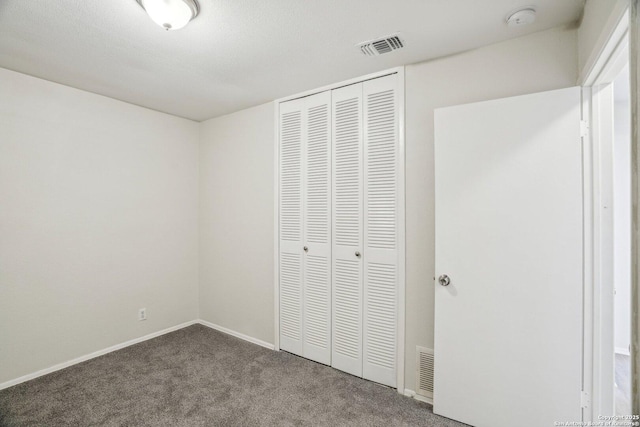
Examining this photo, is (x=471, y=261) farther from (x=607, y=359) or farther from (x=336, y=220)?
(x=336, y=220)

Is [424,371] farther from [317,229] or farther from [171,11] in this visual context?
[171,11]

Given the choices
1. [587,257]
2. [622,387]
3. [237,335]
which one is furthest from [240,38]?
[622,387]

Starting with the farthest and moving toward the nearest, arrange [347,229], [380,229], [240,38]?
[347,229] < [380,229] < [240,38]

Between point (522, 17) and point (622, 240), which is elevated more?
point (522, 17)

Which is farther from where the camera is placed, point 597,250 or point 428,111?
point 428,111

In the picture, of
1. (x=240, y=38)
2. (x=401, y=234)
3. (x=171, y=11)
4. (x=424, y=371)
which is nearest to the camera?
(x=171, y=11)

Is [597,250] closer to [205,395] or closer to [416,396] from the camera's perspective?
[416,396]

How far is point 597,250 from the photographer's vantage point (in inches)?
63.5

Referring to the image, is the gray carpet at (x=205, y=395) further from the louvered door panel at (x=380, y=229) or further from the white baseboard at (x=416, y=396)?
the louvered door panel at (x=380, y=229)

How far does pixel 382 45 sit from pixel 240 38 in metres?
0.91

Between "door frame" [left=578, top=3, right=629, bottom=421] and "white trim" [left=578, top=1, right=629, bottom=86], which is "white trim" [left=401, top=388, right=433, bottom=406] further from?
"white trim" [left=578, top=1, right=629, bottom=86]

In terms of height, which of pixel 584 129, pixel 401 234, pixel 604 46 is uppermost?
pixel 604 46

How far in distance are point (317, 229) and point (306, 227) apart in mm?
123

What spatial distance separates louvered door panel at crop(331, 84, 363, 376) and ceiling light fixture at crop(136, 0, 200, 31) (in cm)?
129
